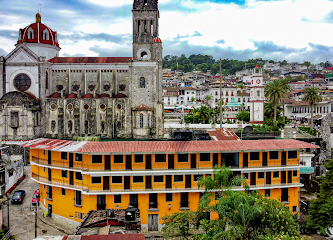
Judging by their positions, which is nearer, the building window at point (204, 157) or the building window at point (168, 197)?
the building window at point (168, 197)

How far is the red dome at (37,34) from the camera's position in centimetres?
6304

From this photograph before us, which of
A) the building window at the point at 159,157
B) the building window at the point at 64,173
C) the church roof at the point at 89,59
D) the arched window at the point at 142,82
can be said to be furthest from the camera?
the church roof at the point at 89,59

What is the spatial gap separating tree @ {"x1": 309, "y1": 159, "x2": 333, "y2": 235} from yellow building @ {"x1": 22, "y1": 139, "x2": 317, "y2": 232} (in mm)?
3069

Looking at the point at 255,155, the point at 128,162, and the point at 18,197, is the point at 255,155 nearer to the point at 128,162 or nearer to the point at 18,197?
the point at 128,162

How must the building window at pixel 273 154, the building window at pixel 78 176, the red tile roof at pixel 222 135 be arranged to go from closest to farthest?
the building window at pixel 78 176
the building window at pixel 273 154
the red tile roof at pixel 222 135

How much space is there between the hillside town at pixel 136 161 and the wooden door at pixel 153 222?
0.09 meters

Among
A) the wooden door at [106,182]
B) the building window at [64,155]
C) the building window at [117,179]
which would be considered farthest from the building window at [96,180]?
the building window at [64,155]

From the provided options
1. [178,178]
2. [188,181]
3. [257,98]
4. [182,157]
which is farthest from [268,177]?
[257,98]

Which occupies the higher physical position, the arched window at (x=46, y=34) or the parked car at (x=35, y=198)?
the arched window at (x=46, y=34)

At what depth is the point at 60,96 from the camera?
6028 cm

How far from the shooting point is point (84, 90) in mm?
61344

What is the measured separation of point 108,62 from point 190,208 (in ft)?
132

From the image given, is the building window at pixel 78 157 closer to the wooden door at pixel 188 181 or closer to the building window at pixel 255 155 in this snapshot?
the wooden door at pixel 188 181

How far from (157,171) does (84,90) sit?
37.0 meters
